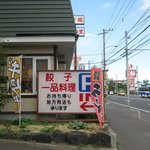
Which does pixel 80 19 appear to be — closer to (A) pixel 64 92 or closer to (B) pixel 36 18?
(B) pixel 36 18

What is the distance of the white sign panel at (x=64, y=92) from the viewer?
13.8 m

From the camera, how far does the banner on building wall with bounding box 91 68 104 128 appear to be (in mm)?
12188

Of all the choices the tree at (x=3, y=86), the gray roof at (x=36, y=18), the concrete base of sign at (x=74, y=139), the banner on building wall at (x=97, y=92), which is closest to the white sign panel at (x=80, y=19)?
the gray roof at (x=36, y=18)

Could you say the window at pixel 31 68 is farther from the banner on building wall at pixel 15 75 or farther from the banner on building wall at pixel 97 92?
the banner on building wall at pixel 97 92

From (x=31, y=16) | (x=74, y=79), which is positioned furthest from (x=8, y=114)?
(x=31, y=16)

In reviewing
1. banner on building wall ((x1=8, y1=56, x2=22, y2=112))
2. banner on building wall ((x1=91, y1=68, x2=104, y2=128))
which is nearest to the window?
banner on building wall ((x1=8, y1=56, x2=22, y2=112))

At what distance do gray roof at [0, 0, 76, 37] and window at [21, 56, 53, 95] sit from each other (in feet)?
4.19

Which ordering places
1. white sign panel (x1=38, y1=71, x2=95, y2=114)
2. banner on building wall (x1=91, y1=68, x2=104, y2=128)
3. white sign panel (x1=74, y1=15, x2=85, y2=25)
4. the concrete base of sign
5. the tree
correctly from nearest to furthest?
1. the concrete base of sign
2. banner on building wall (x1=91, y1=68, x2=104, y2=128)
3. the tree
4. white sign panel (x1=38, y1=71, x2=95, y2=114)
5. white sign panel (x1=74, y1=15, x2=85, y2=25)

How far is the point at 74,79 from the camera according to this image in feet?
45.7

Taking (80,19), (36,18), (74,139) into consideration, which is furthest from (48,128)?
(80,19)

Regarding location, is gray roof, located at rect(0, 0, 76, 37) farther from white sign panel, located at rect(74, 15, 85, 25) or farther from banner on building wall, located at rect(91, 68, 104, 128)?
white sign panel, located at rect(74, 15, 85, 25)

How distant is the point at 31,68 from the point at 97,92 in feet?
13.0

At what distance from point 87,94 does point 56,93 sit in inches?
45.6

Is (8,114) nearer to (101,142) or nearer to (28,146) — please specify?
(28,146)
